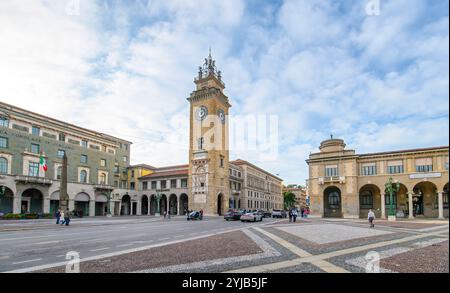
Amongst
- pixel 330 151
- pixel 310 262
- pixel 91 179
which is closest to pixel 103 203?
pixel 91 179

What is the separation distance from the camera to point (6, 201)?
1825 inches

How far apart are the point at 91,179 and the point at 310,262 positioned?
61541mm

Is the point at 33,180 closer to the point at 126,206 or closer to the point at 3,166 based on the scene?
the point at 3,166

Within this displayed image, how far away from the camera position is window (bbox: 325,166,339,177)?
51.1m

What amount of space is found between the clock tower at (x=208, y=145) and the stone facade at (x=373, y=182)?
20644 mm

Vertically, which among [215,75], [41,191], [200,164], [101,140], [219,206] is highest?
[215,75]

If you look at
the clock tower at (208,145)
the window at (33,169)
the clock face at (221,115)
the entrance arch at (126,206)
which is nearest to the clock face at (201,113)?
the clock tower at (208,145)

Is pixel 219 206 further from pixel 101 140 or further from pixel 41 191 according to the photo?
pixel 41 191

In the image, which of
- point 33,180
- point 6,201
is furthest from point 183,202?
point 6,201

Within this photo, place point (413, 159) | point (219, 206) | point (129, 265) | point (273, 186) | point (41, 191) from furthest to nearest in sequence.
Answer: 1. point (273, 186)
2. point (219, 206)
3. point (41, 191)
4. point (413, 159)
5. point (129, 265)

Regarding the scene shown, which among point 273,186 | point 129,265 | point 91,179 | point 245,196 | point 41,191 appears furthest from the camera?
point 273,186

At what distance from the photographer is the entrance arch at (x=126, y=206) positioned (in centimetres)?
7526

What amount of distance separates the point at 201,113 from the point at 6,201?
3951cm

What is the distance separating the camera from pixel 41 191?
169 feet
